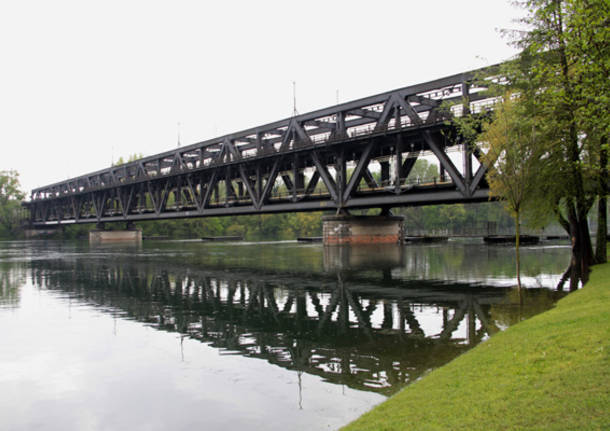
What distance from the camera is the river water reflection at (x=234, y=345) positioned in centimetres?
904

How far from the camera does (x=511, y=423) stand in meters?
6.04

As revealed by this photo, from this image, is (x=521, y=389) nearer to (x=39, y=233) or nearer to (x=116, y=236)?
(x=116, y=236)

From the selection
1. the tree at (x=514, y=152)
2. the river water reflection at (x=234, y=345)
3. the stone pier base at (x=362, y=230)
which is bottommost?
the river water reflection at (x=234, y=345)

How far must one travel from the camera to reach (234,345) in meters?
13.6

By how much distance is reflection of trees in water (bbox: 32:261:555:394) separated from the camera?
11.6m

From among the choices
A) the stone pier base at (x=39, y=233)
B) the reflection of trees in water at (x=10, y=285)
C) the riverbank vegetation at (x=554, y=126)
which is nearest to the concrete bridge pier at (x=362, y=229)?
the reflection of trees in water at (x=10, y=285)

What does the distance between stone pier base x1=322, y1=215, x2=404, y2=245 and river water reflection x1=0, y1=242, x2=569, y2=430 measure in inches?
1259

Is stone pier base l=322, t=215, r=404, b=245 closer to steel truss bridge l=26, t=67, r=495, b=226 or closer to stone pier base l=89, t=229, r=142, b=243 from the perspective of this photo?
steel truss bridge l=26, t=67, r=495, b=226

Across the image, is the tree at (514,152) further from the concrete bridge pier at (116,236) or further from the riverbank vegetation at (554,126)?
the concrete bridge pier at (116,236)

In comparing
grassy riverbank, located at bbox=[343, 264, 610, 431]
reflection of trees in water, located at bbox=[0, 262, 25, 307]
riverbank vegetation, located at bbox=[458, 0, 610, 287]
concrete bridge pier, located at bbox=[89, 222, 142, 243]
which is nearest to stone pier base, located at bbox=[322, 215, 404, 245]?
reflection of trees in water, located at bbox=[0, 262, 25, 307]

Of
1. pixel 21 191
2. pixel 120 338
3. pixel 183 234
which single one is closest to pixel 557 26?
pixel 120 338

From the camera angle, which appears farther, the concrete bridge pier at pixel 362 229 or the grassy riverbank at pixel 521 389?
the concrete bridge pier at pixel 362 229

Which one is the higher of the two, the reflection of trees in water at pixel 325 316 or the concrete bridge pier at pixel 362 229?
the concrete bridge pier at pixel 362 229

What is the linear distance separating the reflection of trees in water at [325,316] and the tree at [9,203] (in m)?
149
